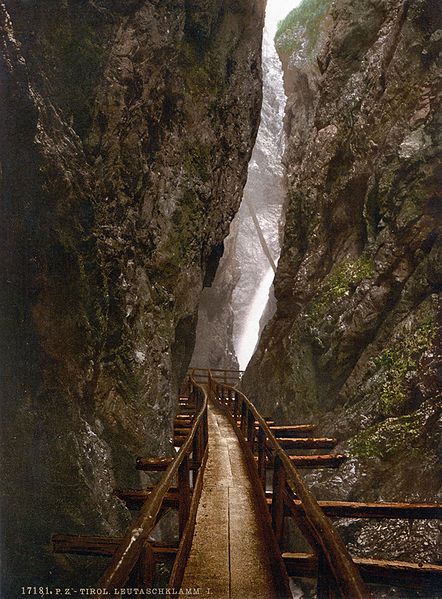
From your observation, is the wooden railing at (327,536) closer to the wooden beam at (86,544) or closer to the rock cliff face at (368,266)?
the wooden beam at (86,544)

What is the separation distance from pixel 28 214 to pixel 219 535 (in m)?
5.93

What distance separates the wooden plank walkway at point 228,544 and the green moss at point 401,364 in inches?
214

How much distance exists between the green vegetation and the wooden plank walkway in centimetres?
2180

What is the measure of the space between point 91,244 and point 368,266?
8864 millimetres

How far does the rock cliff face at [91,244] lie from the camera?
6785mm

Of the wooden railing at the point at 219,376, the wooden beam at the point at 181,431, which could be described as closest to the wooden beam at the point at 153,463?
the wooden beam at the point at 181,431

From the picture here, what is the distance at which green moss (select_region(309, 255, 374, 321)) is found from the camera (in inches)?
521

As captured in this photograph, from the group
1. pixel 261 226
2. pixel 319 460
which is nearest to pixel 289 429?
pixel 319 460

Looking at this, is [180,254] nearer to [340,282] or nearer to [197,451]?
[340,282]

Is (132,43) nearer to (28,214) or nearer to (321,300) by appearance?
(28,214)

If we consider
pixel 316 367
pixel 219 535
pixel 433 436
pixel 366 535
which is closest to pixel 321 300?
pixel 316 367

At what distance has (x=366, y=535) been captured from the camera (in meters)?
9.10

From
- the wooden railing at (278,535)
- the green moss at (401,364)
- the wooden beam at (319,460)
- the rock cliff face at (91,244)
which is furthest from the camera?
the green moss at (401,364)

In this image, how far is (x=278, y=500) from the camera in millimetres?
3891
